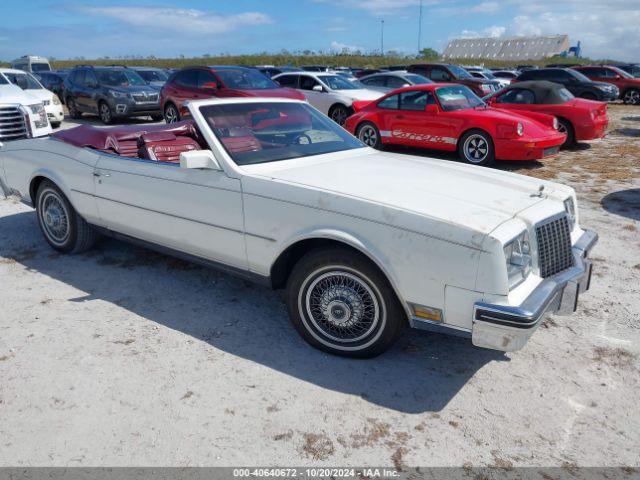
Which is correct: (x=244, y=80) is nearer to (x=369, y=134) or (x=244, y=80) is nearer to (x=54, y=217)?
(x=369, y=134)

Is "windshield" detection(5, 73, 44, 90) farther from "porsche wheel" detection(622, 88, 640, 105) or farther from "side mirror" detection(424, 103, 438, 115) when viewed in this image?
"porsche wheel" detection(622, 88, 640, 105)

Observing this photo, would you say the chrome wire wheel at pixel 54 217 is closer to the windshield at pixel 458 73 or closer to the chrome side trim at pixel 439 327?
the chrome side trim at pixel 439 327

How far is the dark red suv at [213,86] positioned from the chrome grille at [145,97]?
1.32 m

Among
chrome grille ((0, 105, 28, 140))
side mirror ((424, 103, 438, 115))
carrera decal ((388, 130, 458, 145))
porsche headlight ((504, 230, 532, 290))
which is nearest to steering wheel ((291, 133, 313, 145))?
porsche headlight ((504, 230, 532, 290))

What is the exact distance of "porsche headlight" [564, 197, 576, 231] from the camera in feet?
12.4

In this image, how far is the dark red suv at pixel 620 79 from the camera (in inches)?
891

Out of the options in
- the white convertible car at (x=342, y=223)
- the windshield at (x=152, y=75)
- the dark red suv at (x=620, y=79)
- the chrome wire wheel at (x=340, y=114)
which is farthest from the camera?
the dark red suv at (x=620, y=79)

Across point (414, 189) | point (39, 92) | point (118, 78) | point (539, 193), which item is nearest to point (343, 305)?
point (414, 189)

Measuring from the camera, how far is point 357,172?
3.79m

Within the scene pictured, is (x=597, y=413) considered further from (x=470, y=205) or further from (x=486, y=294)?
(x=470, y=205)

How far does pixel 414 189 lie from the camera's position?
340 centimetres

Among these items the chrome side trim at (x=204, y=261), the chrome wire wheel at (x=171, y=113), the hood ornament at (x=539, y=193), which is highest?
the hood ornament at (x=539, y=193)

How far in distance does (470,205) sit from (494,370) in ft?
3.62

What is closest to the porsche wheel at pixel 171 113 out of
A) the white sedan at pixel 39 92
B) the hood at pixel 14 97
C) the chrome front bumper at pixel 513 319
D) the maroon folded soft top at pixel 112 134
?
the white sedan at pixel 39 92
